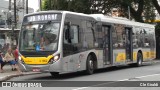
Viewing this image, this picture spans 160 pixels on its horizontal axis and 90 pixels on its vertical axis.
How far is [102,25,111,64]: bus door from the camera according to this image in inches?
894

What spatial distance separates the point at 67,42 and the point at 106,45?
15.9 feet

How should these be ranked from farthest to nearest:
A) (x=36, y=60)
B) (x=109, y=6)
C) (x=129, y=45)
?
(x=109, y=6)
(x=129, y=45)
(x=36, y=60)

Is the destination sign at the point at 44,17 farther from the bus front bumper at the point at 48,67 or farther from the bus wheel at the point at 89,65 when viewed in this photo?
the bus wheel at the point at 89,65

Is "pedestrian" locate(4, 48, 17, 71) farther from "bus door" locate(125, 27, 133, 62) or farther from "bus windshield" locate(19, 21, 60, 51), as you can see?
"bus door" locate(125, 27, 133, 62)

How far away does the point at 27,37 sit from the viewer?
18734 millimetres

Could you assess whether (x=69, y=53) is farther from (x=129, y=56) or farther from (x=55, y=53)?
(x=129, y=56)

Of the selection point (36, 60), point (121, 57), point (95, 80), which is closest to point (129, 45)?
point (121, 57)

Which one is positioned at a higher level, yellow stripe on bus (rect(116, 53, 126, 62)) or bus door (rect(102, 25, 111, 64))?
bus door (rect(102, 25, 111, 64))

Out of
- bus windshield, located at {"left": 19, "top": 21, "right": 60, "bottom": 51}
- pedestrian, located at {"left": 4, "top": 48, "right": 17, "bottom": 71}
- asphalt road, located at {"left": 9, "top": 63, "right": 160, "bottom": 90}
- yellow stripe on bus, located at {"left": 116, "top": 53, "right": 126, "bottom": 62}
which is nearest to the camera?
asphalt road, located at {"left": 9, "top": 63, "right": 160, "bottom": 90}

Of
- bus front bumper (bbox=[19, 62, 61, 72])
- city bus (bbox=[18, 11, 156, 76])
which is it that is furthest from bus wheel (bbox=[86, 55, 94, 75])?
bus front bumper (bbox=[19, 62, 61, 72])

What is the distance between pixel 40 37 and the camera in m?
18.4

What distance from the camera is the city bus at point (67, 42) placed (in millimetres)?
18000

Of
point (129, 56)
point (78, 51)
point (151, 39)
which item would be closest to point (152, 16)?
point (151, 39)

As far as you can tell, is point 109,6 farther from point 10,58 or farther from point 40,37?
point 40,37
